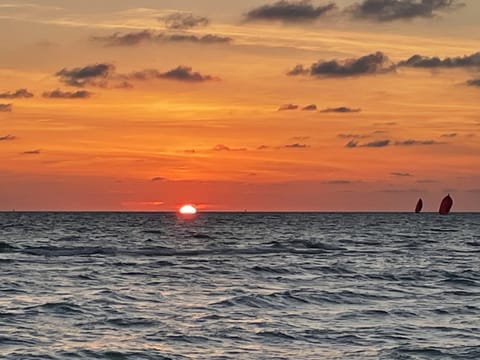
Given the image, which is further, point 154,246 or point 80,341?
point 154,246

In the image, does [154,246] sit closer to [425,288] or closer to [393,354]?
[425,288]

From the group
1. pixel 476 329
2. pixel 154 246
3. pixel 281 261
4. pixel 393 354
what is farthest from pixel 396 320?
pixel 154 246

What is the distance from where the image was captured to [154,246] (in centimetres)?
8419

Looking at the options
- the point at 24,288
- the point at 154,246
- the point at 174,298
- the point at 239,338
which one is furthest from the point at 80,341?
the point at 154,246

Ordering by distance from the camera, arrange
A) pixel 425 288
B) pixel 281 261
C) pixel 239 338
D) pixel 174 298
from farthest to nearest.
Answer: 1. pixel 281 261
2. pixel 425 288
3. pixel 174 298
4. pixel 239 338

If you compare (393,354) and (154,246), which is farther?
(154,246)

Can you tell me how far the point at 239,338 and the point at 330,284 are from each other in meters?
18.3

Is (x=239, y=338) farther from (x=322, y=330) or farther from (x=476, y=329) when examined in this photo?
(x=476, y=329)

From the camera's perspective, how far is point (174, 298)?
38844 millimetres

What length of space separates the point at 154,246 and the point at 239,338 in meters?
56.6

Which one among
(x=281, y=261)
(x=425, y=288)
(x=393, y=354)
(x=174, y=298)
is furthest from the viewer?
Result: (x=281, y=261)

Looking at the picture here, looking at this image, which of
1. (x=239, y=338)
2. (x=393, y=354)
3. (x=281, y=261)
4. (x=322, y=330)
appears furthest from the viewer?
(x=281, y=261)

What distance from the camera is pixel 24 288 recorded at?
4156 cm

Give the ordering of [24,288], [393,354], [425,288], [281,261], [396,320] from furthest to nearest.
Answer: [281,261] → [425,288] → [24,288] → [396,320] → [393,354]
